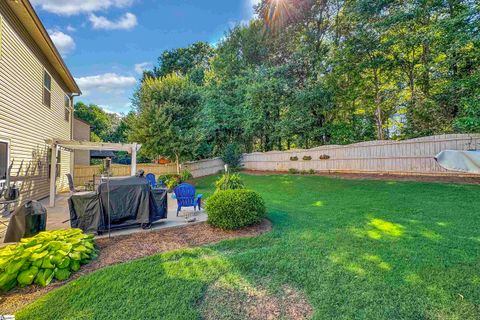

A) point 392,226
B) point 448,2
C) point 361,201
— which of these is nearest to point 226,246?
point 392,226

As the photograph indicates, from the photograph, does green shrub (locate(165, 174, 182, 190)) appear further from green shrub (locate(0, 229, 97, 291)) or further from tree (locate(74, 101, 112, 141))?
tree (locate(74, 101, 112, 141))

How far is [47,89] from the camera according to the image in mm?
8836

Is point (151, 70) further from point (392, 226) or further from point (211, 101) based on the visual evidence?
point (392, 226)

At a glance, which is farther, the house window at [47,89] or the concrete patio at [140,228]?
the house window at [47,89]

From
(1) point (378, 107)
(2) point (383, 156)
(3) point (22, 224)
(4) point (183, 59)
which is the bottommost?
(3) point (22, 224)

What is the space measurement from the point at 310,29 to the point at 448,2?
24.2 feet

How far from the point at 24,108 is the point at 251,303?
8022 mm

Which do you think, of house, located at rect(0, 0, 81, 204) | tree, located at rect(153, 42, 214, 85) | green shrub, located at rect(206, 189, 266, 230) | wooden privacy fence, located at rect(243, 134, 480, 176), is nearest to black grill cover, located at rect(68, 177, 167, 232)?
green shrub, located at rect(206, 189, 266, 230)

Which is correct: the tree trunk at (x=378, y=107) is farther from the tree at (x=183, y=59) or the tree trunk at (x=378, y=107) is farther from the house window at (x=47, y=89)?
the tree at (x=183, y=59)

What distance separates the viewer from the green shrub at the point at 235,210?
4945 millimetres

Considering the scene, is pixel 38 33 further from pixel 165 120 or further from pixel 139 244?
pixel 139 244

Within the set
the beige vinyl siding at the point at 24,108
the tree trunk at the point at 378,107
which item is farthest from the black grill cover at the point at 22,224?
the tree trunk at the point at 378,107

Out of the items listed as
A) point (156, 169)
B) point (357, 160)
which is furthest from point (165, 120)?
point (357, 160)

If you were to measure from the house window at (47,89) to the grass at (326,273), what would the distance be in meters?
8.28
